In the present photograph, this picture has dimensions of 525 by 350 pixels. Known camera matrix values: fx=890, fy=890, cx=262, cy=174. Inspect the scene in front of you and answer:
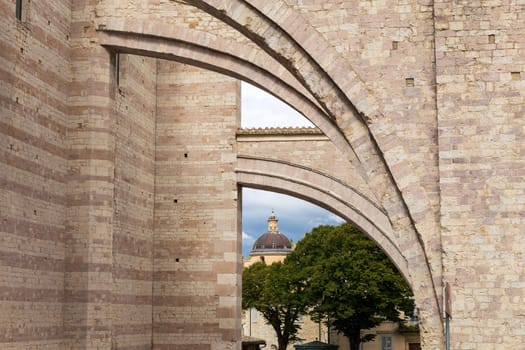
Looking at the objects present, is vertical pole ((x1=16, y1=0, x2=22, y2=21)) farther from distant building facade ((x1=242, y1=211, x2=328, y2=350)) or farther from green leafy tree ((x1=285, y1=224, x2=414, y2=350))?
distant building facade ((x1=242, y1=211, x2=328, y2=350))

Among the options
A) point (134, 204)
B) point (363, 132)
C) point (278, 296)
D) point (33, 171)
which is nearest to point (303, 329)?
point (278, 296)

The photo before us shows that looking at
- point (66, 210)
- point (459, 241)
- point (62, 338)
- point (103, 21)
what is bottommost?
point (62, 338)

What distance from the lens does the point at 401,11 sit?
10367mm

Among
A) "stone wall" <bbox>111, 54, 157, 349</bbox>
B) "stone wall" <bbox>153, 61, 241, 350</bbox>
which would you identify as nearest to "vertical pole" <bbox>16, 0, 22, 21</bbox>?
"stone wall" <bbox>111, 54, 157, 349</bbox>

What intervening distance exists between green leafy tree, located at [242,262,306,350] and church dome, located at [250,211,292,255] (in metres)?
23.4

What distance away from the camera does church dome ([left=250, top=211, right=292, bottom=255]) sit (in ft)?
228

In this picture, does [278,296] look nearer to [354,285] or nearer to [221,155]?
[354,285]

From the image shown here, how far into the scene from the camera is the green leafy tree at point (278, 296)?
118ft

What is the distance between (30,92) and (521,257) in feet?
25.6

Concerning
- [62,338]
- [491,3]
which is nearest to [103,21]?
[62,338]

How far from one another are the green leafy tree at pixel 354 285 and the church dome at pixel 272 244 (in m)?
35.4

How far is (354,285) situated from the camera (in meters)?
31.7

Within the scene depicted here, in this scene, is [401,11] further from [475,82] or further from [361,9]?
[475,82]

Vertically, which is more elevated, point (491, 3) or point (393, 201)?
point (491, 3)
